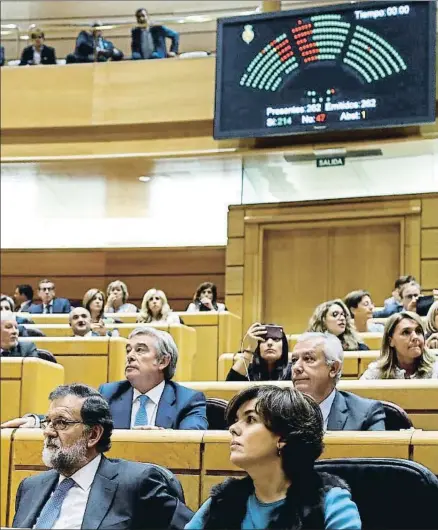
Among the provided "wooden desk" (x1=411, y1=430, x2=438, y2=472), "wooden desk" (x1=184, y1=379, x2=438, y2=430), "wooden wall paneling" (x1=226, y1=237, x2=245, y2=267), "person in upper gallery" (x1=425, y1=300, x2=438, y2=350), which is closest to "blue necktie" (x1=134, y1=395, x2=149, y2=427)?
"wooden desk" (x1=184, y1=379, x2=438, y2=430)

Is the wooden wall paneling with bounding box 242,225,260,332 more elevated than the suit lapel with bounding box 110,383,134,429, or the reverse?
the wooden wall paneling with bounding box 242,225,260,332

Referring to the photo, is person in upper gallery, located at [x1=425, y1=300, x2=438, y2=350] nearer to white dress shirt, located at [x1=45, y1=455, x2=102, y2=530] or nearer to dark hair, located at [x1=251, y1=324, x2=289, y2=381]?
dark hair, located at [x1=251, y1=324, x2=289, y2=381]

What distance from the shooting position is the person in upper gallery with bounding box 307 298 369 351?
401 cm

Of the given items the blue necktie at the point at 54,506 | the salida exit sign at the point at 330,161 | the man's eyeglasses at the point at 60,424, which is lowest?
the blue necktie at the point at 54,506

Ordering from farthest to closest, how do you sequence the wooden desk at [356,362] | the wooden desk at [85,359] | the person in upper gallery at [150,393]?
the wooden desk at [85,359], the wooden desk at [356,362], the person in upper gallery at [150,393]

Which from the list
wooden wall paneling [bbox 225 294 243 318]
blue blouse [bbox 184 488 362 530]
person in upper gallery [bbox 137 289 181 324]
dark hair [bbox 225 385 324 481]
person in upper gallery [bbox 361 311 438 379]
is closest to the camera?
blue blouse [bbox 184 488 362 530]

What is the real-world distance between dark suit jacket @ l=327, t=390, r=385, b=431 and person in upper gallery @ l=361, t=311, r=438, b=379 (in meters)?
0.53

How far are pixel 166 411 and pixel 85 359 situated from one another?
166 centimetres

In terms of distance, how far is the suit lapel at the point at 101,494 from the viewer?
2.13m

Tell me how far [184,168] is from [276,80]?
148 centimetres

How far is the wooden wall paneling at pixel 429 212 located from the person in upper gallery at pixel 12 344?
121 inches

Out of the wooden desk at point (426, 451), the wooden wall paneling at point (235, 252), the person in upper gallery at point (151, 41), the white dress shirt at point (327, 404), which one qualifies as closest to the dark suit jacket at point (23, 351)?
the white dress shirt at point (327, 404)

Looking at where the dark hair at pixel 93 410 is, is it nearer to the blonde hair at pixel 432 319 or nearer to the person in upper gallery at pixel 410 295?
the blonde hair at pixel 432 319

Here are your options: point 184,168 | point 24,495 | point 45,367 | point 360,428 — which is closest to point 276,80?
point 184,168
